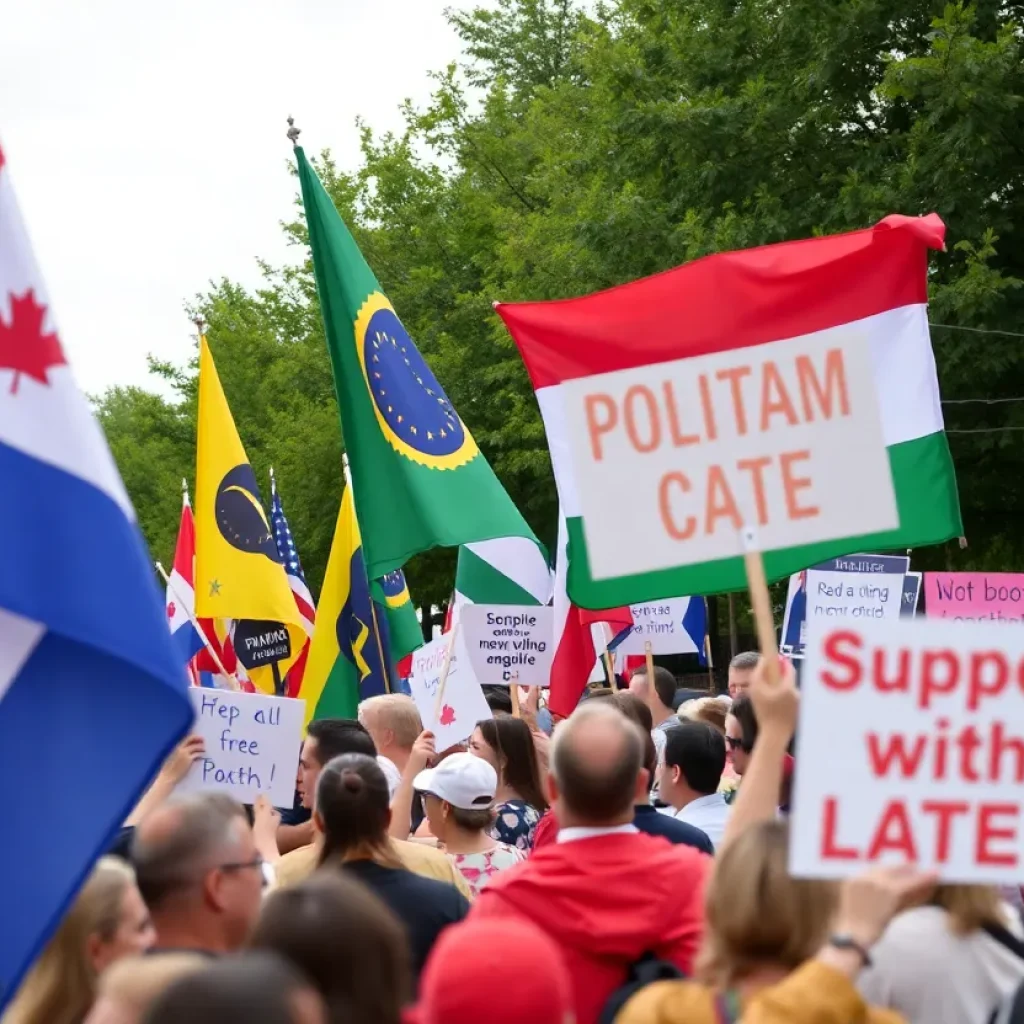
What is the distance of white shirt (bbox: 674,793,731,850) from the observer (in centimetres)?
726

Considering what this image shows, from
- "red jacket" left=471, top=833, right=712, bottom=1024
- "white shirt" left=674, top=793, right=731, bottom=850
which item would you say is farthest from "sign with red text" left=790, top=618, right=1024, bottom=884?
"white shirt" left=674, top=793, right=731, bottom=850

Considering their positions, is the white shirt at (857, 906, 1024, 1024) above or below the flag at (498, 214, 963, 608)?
below

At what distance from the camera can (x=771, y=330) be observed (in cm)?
816

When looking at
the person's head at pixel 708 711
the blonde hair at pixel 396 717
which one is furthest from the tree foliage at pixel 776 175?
the blonde hair at pixel 396 717

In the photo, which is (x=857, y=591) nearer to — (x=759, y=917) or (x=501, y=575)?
(x=501, y=575)

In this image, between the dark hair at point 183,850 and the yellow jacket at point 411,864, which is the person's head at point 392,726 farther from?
the dark hair at point 183,850

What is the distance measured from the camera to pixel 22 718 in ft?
13.3

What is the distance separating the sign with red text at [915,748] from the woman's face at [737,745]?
13.6ft

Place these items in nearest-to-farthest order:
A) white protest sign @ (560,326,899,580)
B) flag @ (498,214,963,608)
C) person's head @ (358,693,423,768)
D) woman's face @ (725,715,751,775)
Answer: white protest sign @ (560,326,899,580)
woman's face @ (725,715,751,775)
flag @ (498,214,963,608)
person's head @ (358,693,423,768)

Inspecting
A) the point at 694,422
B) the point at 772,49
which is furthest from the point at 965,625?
the point at 772,49

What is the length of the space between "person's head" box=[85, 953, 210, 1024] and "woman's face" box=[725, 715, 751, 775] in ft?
15.2

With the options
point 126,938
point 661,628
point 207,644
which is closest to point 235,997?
point 126,938

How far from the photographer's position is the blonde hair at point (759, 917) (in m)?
3.62

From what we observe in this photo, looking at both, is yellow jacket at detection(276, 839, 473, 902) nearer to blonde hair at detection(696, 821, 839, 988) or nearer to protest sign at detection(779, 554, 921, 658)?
blonde hair at detection(696, 821, 839, 988)
